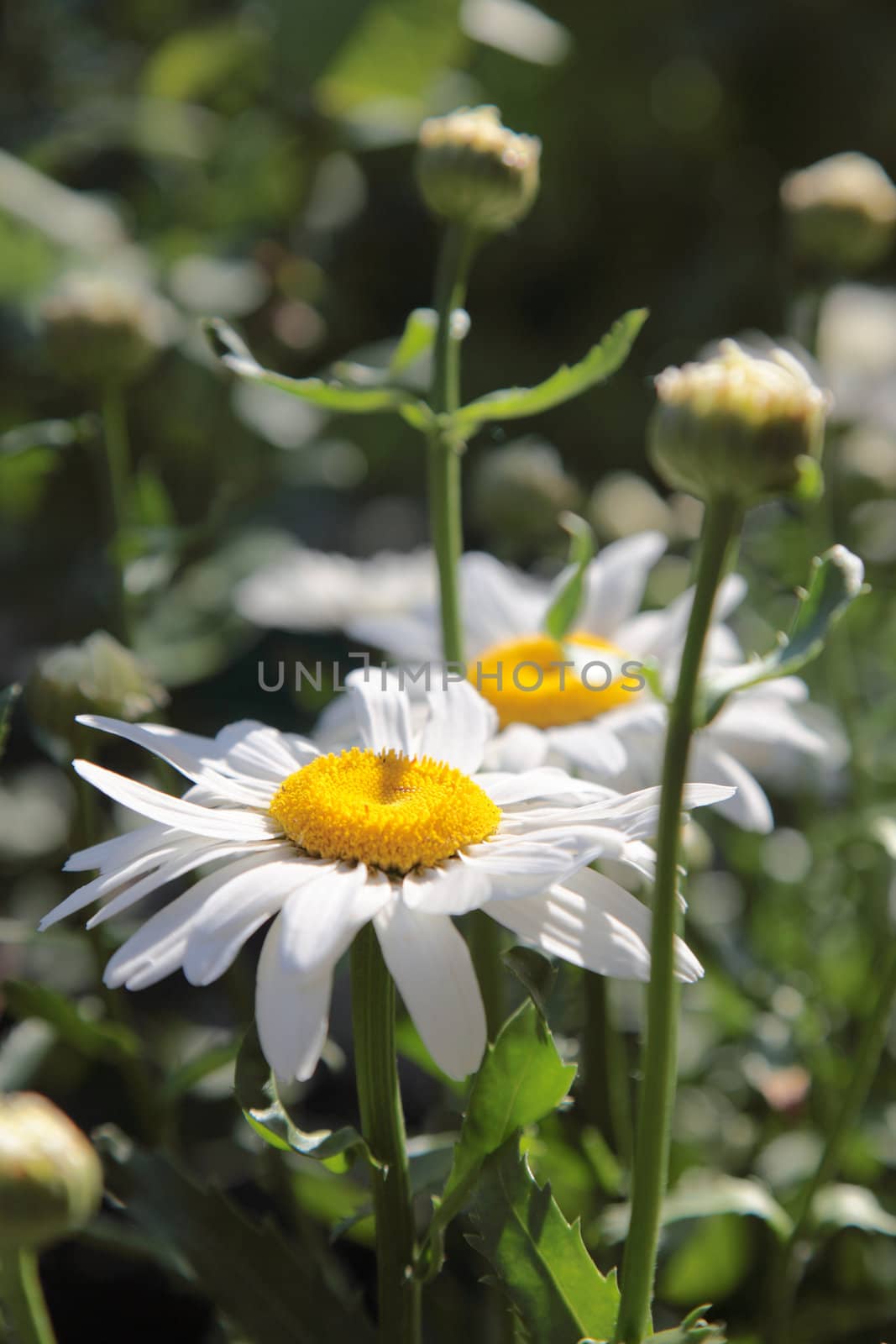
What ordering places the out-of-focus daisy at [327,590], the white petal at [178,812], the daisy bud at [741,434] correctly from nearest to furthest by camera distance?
the daisy bud at [741,434] < the white petal at [178,812] < the out-of-focus daisy at [327,590]

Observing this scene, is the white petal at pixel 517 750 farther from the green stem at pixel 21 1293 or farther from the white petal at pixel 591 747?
the green stem at pixel 21 1293

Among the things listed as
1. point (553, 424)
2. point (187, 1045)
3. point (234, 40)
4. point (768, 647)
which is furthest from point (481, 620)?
point (234, 40)

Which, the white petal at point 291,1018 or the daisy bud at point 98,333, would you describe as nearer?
the white petal at point 291,1018

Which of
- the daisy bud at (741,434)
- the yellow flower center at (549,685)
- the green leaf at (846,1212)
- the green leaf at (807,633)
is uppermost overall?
the daisy bud at (741,434)

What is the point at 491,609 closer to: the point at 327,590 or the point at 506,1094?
the point at 327,590

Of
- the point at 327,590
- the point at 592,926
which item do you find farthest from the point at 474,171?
the point at 327,590

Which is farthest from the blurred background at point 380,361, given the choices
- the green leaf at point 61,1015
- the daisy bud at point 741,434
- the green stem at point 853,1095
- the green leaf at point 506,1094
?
the daisy bud at point 741,434
